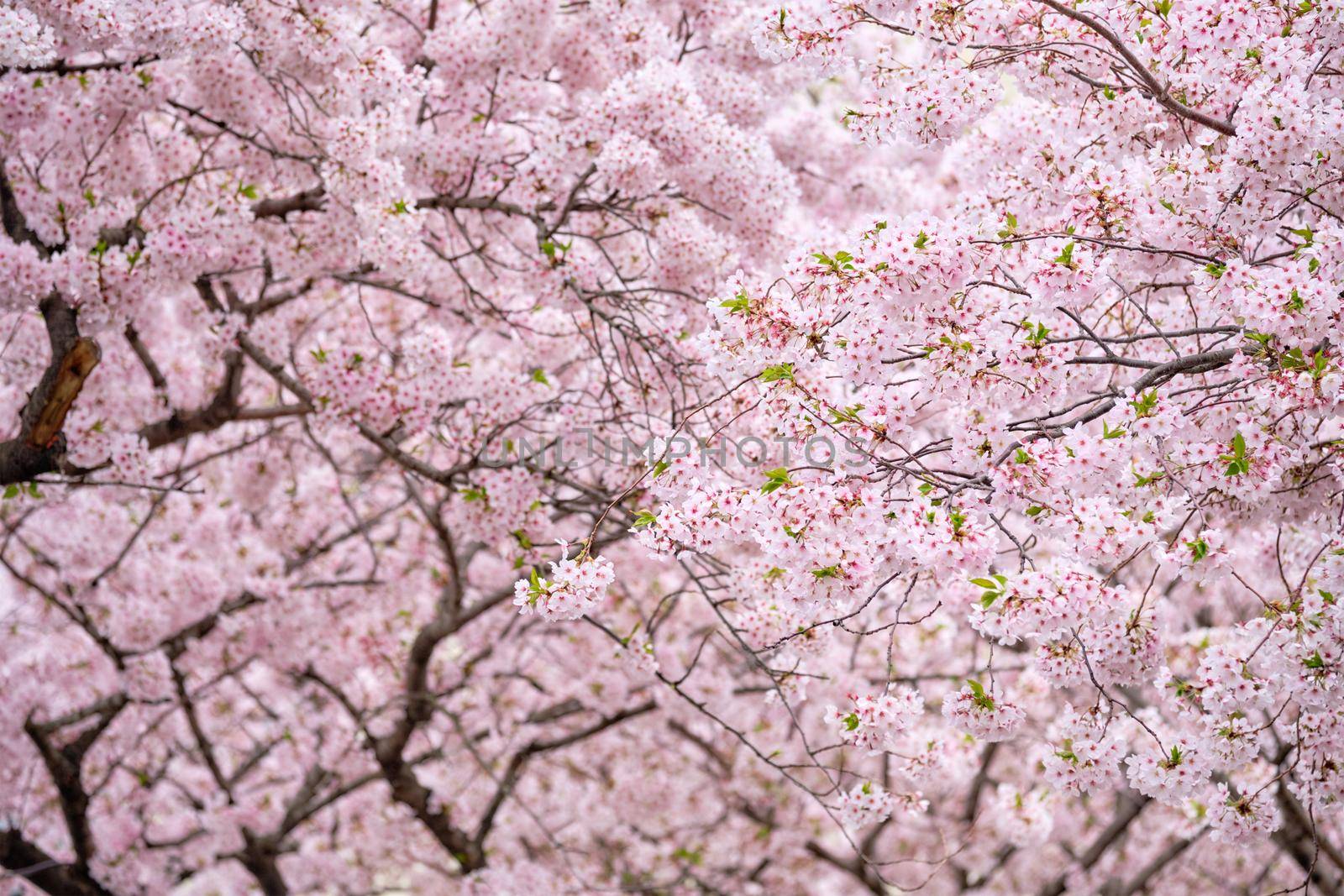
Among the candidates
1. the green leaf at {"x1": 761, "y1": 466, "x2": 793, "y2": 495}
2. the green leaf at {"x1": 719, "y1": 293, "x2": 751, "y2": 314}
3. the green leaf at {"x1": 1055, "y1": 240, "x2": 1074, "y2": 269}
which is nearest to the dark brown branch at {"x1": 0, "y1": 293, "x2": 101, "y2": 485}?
the green leaf at {"x1": 719, "y1": 293, "x2": 751, "y2": 314}

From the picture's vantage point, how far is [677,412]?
15.2 feet

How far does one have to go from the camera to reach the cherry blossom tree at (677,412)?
3.06 meters

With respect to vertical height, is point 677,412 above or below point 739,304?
above

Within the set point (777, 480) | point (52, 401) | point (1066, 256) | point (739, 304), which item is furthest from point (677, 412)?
point (52, 401)

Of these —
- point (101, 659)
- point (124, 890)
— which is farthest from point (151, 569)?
point (124, 890)

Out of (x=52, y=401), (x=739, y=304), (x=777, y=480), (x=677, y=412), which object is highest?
(x=677, y=412)

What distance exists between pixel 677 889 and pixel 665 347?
19.7 ft

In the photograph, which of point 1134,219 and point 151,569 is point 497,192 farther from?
point 151,569

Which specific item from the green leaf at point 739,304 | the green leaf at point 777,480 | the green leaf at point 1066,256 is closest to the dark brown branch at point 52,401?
the green leaf at point 739,304

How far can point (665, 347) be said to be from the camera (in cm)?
490

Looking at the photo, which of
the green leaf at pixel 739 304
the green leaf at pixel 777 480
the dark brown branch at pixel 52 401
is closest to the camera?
the green leaf at pixel 777 480

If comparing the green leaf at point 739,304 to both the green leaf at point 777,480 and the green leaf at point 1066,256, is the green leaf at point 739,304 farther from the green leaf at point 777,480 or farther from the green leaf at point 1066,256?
the green leaf at point 1066,256

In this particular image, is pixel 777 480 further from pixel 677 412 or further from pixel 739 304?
pixel 677 412

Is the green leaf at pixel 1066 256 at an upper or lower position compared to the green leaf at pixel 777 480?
upper
